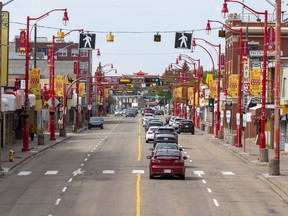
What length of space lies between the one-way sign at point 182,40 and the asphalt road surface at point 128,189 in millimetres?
7875

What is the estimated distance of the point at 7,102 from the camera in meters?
61.7

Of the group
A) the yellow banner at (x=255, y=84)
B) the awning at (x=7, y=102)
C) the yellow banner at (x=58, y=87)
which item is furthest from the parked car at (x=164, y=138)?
the yellow banner at (x=58, y=87)

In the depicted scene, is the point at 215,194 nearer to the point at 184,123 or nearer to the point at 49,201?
the point at 49,201

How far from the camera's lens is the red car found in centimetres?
3794

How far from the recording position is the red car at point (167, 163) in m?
37.9

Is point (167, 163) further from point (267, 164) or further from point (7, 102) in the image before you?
point (7, 102)

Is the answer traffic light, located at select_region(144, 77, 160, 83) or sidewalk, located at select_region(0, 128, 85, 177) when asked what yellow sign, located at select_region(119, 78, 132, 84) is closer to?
traffic light, located at select_region(144, 77, 160, 83)

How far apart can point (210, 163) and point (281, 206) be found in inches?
856

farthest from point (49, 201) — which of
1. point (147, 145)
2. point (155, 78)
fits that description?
point (155, 78)

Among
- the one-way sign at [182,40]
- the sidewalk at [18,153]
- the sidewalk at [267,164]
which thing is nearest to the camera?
the sidewalk at [267,164]

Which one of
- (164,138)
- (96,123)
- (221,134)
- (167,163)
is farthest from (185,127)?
(167,163)

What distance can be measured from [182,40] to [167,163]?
21.6 m

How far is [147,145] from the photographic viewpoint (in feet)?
229

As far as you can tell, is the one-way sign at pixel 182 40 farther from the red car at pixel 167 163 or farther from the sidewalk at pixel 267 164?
the red car at pixel 167 163
